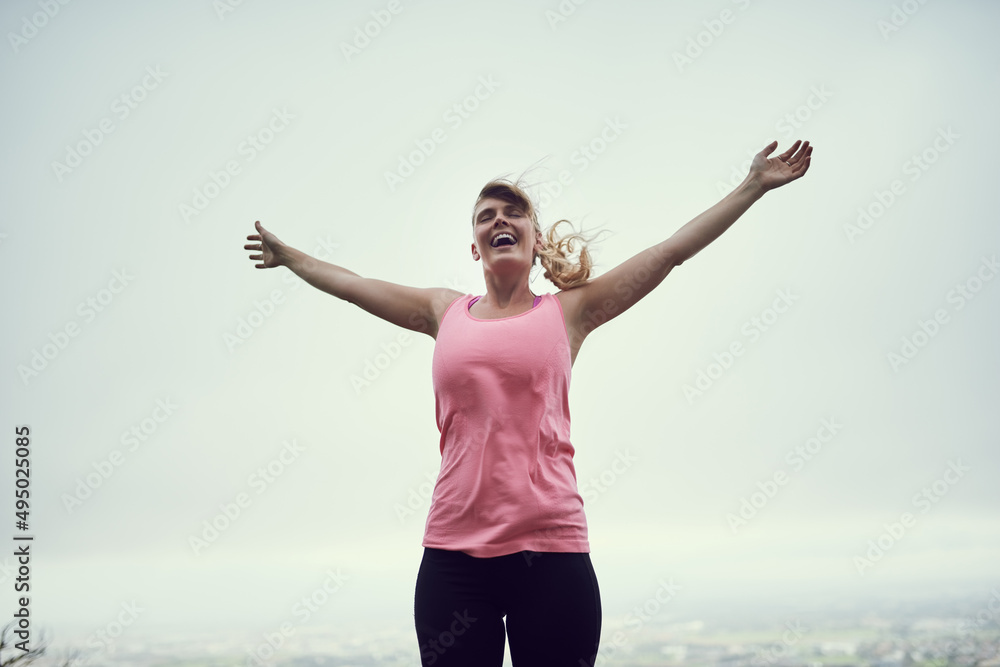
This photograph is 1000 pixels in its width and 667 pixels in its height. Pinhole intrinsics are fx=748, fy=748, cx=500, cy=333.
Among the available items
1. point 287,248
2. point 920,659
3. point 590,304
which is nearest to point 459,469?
point 590,304

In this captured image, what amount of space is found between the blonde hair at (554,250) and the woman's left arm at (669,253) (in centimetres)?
5

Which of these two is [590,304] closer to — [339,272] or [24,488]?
[339,272]

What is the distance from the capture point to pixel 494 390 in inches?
64.1

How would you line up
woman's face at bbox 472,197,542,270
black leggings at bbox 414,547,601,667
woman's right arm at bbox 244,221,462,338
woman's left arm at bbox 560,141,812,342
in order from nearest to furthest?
1. black leggings at bbox 414,547,601,667
2. woman's left arm at bbox 560,141,812,342
3. woman's face at bbox 472,197,542,270
4. woman's right arm at bbox 244,221,462,338

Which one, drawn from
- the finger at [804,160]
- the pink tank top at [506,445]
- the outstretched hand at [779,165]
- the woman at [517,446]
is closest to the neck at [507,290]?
the woman at [517,446]

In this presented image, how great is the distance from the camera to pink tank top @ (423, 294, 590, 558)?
1.56 m

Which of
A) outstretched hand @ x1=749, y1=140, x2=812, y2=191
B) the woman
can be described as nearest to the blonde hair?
the woman

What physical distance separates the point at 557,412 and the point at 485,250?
483 millimetres

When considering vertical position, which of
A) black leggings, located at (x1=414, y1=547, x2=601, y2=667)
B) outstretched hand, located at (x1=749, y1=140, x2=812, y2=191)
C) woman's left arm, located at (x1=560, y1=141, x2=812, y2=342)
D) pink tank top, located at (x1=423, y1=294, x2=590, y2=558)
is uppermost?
outstretched hand, located at (x1=749, y1=140, x2=812, y2=191)

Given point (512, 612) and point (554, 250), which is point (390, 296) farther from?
point (512, 612)

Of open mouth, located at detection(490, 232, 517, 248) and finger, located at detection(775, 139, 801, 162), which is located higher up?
finger, located at detection(775, 139, 801, 162)

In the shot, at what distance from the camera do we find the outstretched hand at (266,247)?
2.12 m

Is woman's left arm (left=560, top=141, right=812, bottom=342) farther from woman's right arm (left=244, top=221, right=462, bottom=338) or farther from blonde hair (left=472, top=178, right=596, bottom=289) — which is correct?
woman's right arm (left=244, top=221, right=462, bottom=338)

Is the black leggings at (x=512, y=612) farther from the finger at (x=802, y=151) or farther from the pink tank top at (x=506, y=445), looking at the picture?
the finger at (x=802, y=151)
